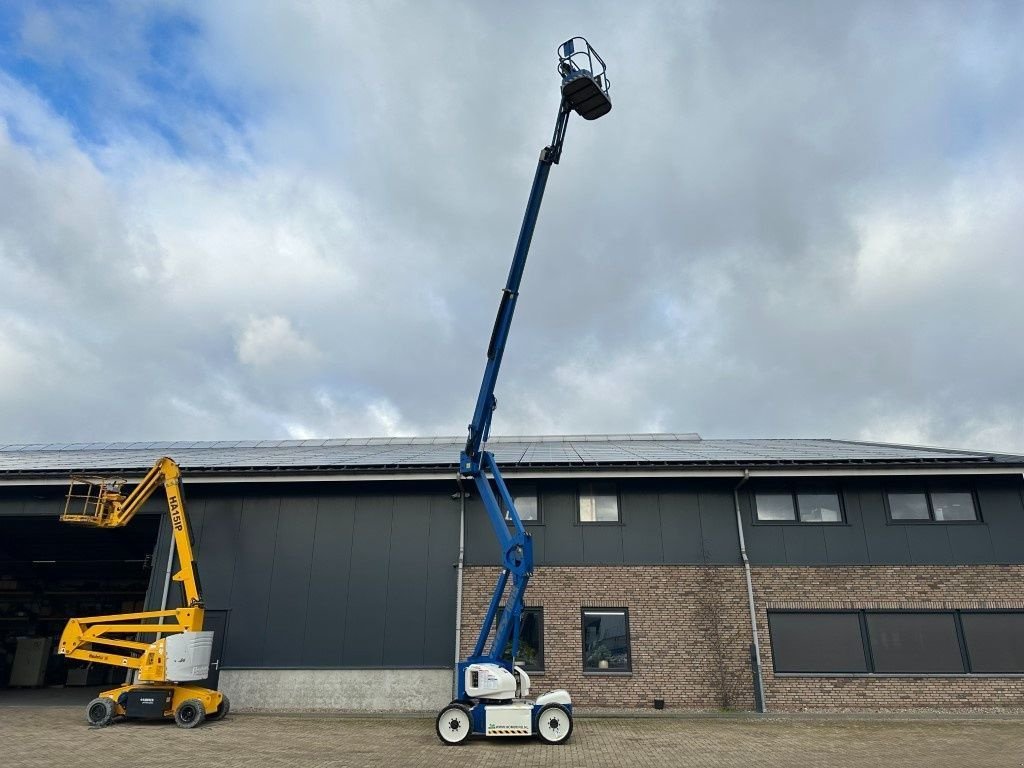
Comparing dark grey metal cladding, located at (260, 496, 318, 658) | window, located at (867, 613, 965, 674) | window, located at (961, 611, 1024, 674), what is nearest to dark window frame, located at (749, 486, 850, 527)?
window, located at (867, 613, 965, 674)

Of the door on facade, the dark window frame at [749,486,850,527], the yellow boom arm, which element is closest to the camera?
the yellow boom arm

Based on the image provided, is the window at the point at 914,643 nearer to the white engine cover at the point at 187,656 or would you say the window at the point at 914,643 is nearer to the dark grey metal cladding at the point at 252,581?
the dark grey metal cladding at the point at 252,581

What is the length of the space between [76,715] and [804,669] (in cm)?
1733

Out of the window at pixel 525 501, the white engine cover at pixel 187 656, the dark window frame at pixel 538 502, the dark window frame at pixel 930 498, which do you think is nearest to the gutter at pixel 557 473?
the dark window frame at pixel 538 502

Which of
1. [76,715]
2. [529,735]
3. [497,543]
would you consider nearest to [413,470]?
[497,543]

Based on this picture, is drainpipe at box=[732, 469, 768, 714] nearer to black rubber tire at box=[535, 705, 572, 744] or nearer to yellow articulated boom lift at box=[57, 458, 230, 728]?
black rubber tire at box=[535, 705, 572, 744]

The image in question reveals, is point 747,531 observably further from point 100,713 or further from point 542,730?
point 100,713

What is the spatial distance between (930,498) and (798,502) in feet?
10.6

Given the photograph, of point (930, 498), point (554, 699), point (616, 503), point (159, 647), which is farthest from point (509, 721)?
point (930, 498)

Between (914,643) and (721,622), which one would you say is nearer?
(914,643)

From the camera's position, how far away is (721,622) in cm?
1536

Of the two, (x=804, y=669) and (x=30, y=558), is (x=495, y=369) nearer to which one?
(x=804, y=669)

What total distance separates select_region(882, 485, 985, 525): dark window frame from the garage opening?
21905mm

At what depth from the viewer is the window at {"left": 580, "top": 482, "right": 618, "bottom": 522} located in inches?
650
